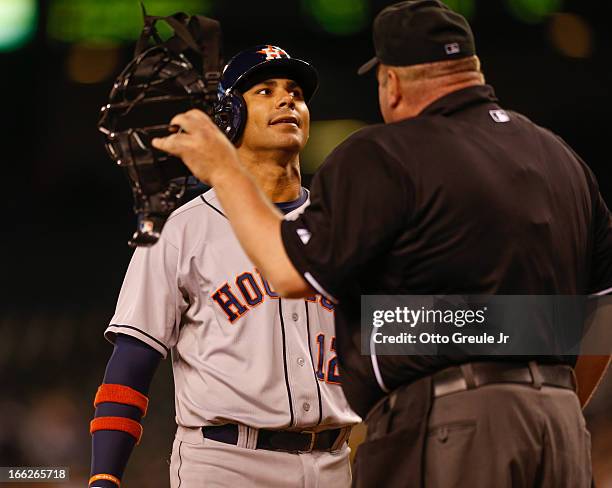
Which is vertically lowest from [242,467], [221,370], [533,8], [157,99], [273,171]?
[242,467]

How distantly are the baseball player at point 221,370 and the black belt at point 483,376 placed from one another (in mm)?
1025

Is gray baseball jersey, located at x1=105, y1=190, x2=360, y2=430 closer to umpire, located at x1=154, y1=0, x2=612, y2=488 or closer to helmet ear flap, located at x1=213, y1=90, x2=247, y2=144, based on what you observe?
helmet ear flap, located at x1=213, y1=90, x2=247, y2=144

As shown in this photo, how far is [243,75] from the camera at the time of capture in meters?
3.44

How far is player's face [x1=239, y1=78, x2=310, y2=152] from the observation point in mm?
3414

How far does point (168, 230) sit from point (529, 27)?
6.94 metres

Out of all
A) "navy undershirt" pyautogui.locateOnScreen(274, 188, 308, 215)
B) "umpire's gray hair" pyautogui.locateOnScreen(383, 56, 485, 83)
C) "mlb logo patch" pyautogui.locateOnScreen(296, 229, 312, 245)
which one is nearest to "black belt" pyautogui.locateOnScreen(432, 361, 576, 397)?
"mlb logo patch" pyautogui.locateOnScreen(296, 229, 312, 245)

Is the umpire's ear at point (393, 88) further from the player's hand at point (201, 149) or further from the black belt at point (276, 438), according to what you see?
the black belt at point (276, 438)

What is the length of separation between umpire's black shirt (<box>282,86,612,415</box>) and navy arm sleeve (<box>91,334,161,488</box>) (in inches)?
42.9

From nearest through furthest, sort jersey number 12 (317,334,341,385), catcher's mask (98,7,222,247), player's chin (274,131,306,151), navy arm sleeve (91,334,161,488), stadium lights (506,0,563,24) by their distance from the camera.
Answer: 1. catcher's mask (98,7,222,247)
2. navy arm sleeve (91,334,161,488)
3. jersey number 12 (317,334,341,385)
4. player's chin (274,131,306,151)
5. stadium lights (506,0,563,24)

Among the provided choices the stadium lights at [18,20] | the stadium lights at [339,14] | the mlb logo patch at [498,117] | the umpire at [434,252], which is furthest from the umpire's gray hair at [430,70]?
the stadium lights at [18,20]

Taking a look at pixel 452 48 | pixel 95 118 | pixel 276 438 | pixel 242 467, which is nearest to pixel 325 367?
pixel 276 438

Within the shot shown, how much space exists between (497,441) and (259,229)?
664 mm

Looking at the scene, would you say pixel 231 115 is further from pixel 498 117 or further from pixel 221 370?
pixel 498 117

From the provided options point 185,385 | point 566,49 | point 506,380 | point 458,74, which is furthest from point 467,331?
point 566,49
